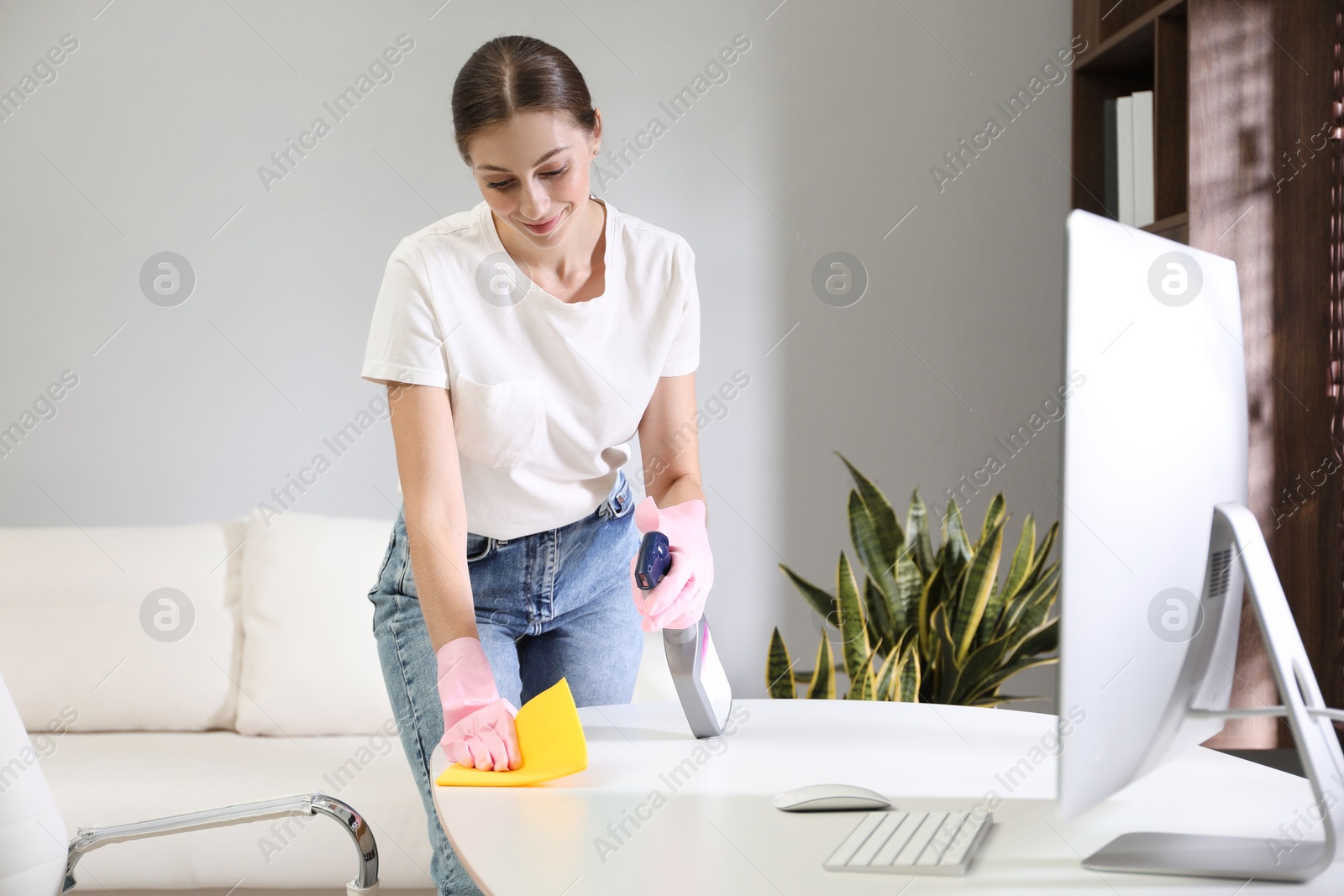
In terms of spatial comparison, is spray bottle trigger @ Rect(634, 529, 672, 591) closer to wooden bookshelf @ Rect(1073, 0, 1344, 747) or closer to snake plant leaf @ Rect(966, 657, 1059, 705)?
snake plant leaf @ Rect(966, 657, 1059, 705)

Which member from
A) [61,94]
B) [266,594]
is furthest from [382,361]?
[61,94]

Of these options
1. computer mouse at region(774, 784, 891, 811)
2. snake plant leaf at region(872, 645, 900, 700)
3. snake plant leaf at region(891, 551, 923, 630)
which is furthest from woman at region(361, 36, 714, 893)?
snake plant leaf at region(891, 551, 923, 630)

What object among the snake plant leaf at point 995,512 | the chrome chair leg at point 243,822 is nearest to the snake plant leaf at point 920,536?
the snake plant leaf at point 995,512

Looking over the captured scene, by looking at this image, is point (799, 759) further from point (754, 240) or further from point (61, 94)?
point (61, 94)

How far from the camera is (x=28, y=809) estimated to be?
1.06m

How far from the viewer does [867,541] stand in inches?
87.8

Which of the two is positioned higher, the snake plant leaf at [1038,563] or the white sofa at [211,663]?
the snake plant leaf at [1038,563]

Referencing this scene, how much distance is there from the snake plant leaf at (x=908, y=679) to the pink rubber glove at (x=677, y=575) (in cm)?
82

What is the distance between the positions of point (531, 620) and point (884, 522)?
116 cm

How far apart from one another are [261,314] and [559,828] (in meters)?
2.09

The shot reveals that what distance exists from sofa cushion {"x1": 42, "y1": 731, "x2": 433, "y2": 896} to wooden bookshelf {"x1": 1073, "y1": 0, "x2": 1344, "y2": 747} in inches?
63.6

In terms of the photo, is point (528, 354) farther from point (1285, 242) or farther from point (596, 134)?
point (1285, 242)

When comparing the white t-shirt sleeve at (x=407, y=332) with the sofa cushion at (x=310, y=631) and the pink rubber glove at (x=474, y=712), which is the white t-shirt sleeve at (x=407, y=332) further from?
the sofa cushion at (x=310, y=631)

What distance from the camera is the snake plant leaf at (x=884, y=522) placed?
2.22 meters
